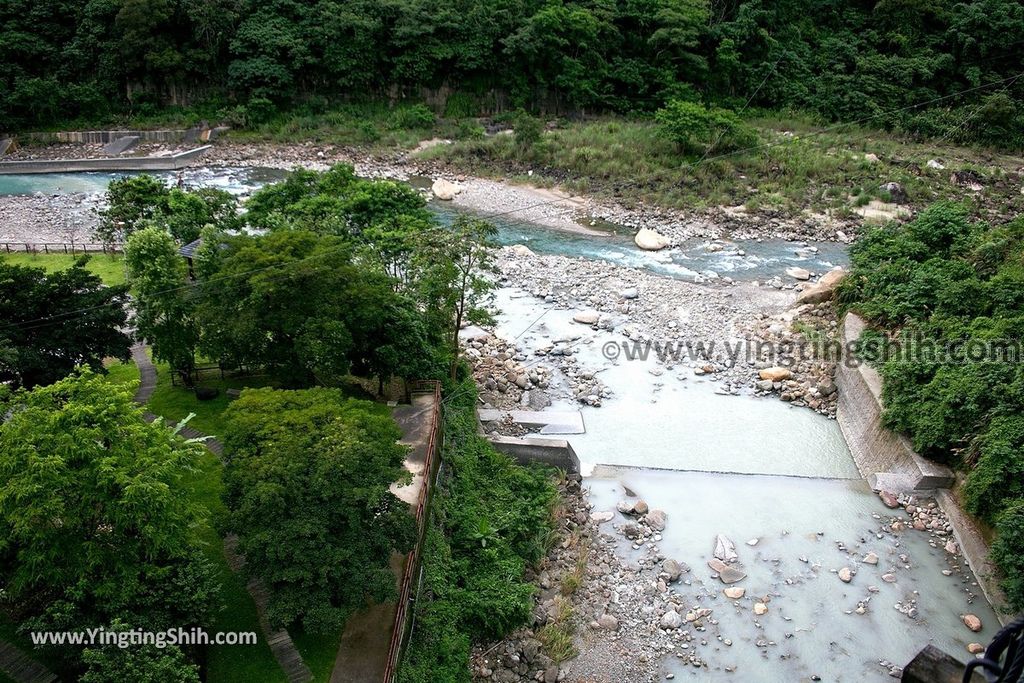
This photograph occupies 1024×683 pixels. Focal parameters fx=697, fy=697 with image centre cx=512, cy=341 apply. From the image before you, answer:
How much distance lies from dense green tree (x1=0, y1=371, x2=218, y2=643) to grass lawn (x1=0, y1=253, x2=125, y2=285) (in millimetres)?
13395

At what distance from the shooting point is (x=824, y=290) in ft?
79.2

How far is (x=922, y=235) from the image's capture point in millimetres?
21734

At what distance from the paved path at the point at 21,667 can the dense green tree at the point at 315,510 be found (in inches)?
112

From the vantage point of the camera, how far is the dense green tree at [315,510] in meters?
9.49

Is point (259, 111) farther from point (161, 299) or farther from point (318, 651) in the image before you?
point (318, 651)

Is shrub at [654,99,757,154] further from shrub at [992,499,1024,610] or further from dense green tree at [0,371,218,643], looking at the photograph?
dense green tree at [0,371,218,643]

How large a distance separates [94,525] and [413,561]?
15.5ft

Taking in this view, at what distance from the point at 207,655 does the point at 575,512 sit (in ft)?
25.9

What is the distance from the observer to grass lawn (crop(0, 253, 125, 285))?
21.6m

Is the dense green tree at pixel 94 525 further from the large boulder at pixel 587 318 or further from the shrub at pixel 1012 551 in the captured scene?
the large boulder at pixel 587 318

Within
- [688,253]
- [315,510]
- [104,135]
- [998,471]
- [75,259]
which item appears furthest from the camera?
[104,135]

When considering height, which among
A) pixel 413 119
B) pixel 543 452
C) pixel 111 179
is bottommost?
pixel 543 452

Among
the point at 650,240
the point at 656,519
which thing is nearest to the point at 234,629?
the point at 656,519

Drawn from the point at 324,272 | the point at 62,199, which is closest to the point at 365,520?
the point at 324,272
